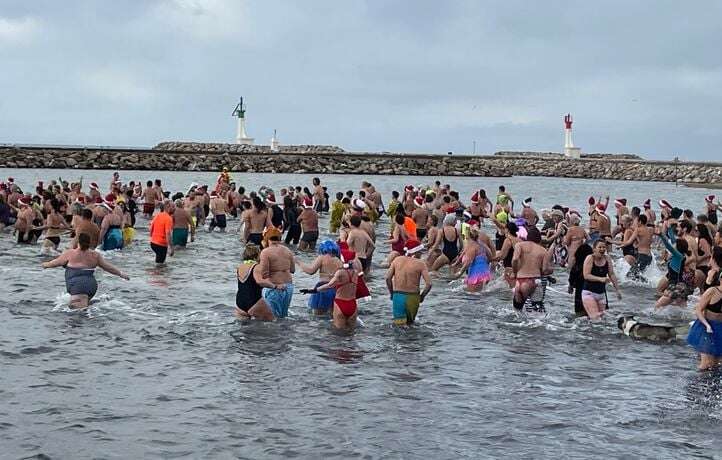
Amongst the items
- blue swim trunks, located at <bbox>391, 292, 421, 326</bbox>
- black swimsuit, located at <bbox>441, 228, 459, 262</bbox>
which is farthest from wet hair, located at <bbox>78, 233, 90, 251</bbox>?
black swimsuit, located at <bbox>441, 228, 459, 262</bbox>

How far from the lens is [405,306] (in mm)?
13031

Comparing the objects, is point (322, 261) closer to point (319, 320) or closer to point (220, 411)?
point (319, 320)

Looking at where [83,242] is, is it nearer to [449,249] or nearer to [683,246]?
[449,249]

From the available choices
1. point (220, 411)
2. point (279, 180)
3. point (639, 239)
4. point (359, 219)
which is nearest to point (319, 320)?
point (359, 219)

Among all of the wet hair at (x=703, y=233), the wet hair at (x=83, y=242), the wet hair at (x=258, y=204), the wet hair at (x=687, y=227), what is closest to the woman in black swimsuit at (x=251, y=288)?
the wet hair at (x=83, y=242)

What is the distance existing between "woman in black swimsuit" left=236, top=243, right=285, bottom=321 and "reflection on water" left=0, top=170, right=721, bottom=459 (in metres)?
0.21

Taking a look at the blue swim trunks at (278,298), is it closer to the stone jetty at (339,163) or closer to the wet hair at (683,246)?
the wet hair at (683,246)

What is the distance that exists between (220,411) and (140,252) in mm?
12513

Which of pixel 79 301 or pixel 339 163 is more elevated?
pixel 339 163

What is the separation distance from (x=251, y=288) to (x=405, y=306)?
2.22 m

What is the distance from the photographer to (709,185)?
75.2 metres

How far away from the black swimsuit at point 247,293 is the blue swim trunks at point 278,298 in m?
0.28

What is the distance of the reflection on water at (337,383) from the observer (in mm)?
8648

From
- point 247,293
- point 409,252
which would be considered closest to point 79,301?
point 247,293
